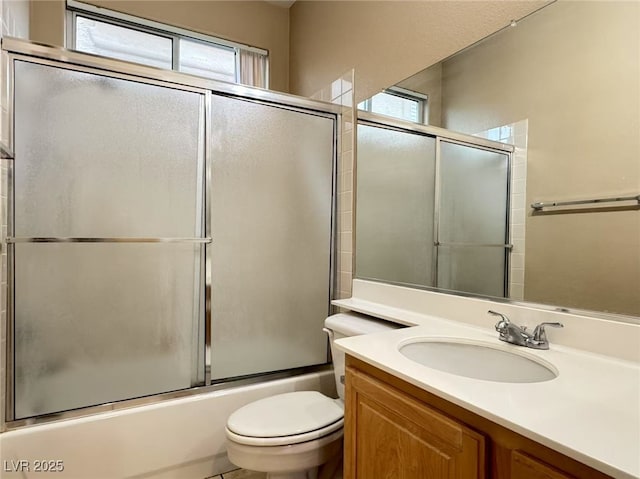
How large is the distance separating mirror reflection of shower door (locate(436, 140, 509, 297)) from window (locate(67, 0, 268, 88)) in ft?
5.16

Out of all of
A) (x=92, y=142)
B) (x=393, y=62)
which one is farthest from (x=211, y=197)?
(x=393, y=62)

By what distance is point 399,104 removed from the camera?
1703 millimetres

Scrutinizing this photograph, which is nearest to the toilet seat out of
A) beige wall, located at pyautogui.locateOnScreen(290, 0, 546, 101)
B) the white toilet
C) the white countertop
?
the white toilet

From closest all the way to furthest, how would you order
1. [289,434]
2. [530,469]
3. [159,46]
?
[530,469] < [289,434] < [159,46]

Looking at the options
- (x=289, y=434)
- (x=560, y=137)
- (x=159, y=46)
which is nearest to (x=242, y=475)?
(x=289, y=434)

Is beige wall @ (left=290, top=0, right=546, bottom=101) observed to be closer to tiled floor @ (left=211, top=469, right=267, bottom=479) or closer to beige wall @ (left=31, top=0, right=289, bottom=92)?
beige wall @ (left=31, top=0, right=289, bottom=92)

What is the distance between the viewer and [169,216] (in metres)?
1.68

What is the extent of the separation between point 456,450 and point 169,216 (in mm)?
1474

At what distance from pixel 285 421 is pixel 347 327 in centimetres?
44

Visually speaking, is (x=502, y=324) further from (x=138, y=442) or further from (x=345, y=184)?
(x=138, y=442)

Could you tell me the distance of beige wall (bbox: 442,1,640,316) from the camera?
3.09ft

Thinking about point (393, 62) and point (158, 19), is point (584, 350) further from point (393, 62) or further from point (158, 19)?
point (158, 19)

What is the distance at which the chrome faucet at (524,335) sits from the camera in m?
1.02

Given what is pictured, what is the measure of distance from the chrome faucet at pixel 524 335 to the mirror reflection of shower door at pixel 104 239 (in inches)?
52.1
